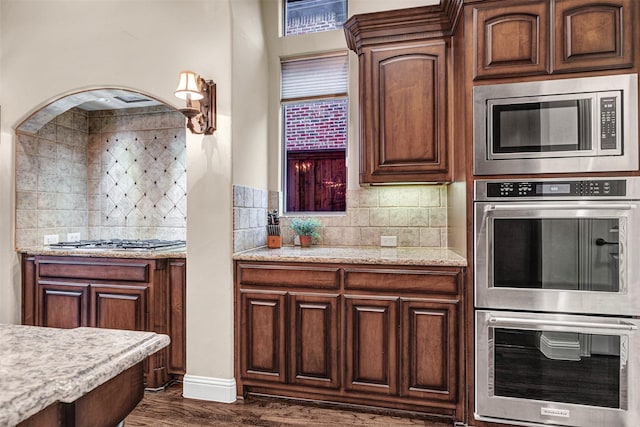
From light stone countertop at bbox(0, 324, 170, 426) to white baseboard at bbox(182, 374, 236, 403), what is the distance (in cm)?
202

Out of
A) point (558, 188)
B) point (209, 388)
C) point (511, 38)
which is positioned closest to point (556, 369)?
point (558, 188)

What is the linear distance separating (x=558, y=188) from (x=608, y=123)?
0.44m

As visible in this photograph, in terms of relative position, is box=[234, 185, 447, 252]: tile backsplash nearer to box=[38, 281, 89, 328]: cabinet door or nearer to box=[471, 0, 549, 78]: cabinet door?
box=[471, 0, 549, 78]: cabinet door

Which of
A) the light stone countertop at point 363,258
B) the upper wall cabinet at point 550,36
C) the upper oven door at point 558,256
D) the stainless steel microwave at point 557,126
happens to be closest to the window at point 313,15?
Answer: the upper wall cabinet at point 550,36

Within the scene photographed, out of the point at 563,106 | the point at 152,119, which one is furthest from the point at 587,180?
the point at 152,119

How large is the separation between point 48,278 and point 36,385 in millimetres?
3026

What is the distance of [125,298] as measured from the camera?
2904 millimetres

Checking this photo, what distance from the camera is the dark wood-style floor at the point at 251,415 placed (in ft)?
8.04

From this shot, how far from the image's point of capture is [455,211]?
278 centimetres

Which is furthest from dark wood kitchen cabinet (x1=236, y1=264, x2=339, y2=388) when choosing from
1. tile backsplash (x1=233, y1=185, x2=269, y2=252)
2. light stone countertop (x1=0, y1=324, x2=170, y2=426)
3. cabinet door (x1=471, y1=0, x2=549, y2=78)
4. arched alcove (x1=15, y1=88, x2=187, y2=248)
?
light stone countertop (x1=0, y1=324, x2=170, y2=426)

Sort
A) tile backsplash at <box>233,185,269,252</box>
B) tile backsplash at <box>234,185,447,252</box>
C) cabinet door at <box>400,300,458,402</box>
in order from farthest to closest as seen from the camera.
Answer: tile backsplash at <box>234,185,447,252</box> < tile backsplash at <box>233,185,269,252</box> < cabinet door at <box>400,300,458,402</box>

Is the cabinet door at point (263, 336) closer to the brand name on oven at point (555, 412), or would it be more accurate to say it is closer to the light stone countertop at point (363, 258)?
the light stone countertop at point (363, 258)

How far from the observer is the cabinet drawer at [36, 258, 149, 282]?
9.42 feet

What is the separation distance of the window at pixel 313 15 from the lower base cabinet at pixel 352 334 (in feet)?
7.24
